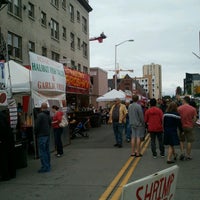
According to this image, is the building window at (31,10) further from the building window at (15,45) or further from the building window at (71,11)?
the building window at (71,11)

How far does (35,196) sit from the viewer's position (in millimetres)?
7156

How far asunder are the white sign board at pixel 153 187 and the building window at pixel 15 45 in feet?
73.8

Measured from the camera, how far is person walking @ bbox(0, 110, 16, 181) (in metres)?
8.84

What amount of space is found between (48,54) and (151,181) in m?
30.1

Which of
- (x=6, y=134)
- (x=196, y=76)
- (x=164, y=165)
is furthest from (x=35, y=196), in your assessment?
(x=196, y=76)

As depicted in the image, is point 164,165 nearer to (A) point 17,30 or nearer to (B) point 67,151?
(B) point 67,151

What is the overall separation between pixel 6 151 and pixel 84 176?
188cm

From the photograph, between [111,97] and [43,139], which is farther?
[111,97]

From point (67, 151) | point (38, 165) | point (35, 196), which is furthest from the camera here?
point (67, 151)

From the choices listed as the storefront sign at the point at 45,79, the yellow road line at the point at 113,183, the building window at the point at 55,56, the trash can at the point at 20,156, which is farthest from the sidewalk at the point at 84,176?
the building window at the point at 55,56

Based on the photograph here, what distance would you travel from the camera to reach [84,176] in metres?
8.95

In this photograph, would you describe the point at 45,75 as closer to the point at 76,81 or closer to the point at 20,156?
the point at 20,156

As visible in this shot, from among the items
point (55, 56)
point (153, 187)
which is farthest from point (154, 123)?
point (55, 56)

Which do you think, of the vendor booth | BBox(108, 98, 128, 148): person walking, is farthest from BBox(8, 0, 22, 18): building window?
BBox(108, 98, 128, 148): person walking
